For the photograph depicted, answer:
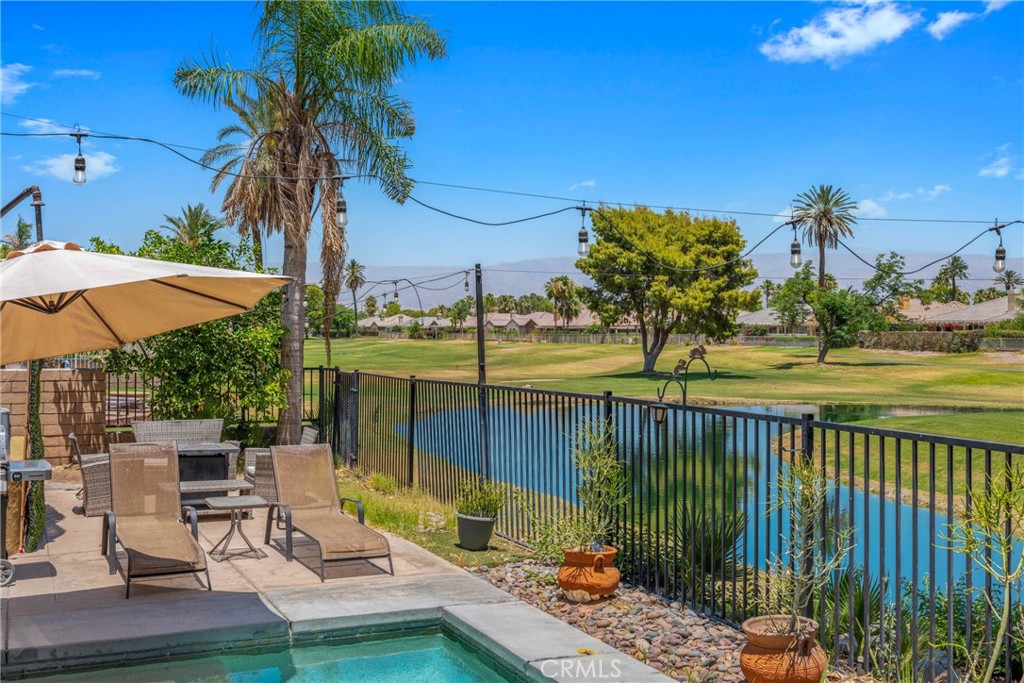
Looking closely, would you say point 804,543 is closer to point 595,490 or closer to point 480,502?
point 595,490

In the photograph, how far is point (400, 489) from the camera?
1205 centimetres

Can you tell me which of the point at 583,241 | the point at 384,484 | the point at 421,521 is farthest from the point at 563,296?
the point at 421,521

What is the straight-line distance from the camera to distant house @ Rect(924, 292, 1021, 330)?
78.2 m

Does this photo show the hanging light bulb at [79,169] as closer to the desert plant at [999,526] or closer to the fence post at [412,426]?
the fence post at [412,426]

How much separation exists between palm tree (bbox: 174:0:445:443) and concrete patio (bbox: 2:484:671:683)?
804cm

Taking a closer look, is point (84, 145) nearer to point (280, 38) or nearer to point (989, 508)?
point (280, 38)

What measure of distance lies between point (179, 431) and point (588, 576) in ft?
20.6

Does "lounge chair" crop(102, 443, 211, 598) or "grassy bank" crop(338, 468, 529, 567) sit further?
"grassy bank" crop(338, 468, 529, 567)

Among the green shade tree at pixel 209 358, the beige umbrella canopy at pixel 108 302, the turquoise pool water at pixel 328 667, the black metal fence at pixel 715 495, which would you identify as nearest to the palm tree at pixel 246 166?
the green shade tree at pixel 209 358

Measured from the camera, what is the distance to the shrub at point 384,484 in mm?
12180

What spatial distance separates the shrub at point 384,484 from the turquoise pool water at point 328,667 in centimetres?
595

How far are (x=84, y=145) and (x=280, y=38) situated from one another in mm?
3771

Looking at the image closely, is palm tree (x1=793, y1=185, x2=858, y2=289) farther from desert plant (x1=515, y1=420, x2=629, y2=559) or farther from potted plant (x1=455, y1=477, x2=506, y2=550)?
desert plant (x1=515, y1=420, x2=629, y2=559)

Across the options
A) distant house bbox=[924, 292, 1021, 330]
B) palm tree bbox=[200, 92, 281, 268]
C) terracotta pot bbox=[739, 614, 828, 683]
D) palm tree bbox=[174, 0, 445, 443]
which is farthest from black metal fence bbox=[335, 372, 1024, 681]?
distant house bbox=[924, 292, 1021, 330]
